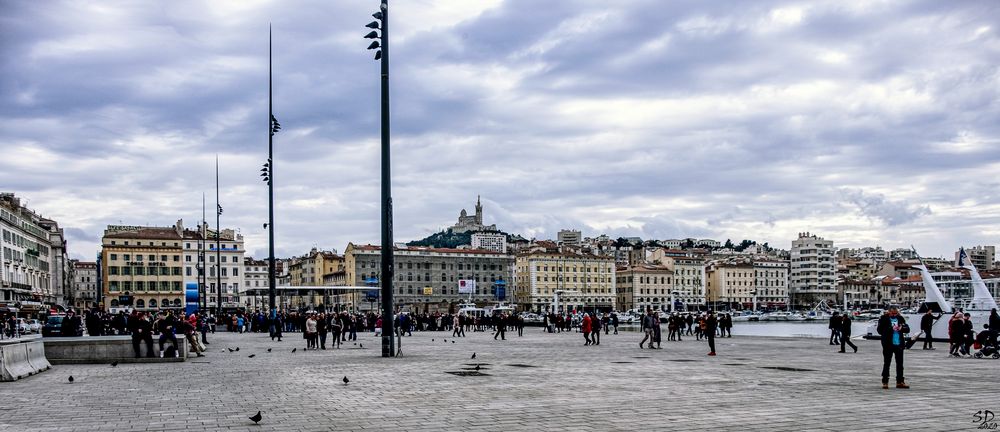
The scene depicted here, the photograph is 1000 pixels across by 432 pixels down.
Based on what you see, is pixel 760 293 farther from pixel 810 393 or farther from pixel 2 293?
pixel 810 393

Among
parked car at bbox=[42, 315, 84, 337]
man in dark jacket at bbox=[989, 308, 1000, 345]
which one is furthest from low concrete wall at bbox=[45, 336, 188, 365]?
man in dark jacket at bbox=[989, 308, 1000, 345]

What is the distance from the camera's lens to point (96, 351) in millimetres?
22016

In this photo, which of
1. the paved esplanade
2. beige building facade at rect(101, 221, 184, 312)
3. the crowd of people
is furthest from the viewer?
beige building facade at rect(101, 221, 184, 312)

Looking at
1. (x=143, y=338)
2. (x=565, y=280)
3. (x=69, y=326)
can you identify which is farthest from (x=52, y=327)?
(x=565, y=280)

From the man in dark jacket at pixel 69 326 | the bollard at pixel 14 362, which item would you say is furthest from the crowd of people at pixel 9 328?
the bollard at pixel 14 362

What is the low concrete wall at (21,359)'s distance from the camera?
16.6m

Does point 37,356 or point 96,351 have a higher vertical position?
point 37,356

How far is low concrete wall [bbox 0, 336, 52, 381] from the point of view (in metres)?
16.6

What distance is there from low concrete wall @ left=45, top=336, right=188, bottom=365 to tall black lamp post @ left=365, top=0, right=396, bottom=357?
5445mm

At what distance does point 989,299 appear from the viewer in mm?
42625

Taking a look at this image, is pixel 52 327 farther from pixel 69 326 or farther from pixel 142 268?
pixel 142 268

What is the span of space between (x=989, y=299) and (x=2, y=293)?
2814 inches

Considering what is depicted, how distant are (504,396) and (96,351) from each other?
44.1 ft

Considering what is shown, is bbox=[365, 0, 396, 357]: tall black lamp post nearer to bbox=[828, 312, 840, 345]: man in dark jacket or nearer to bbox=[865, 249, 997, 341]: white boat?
bbox=[828, 312, 840, 345]: man in dark jacket
